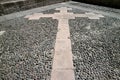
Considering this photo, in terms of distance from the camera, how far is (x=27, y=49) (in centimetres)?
216

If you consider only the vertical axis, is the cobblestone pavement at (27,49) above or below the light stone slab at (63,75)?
above

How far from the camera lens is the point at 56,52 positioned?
6.81 ft

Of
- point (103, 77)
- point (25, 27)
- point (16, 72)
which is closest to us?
point (103, 77)

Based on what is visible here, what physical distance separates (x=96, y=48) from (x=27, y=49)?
112cm

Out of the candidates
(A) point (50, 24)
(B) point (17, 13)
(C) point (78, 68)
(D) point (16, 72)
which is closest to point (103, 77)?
(C) point (78, 68)

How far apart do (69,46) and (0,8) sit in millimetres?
2755

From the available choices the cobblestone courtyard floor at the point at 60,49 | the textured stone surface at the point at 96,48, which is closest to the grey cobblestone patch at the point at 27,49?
the cobblestone courtyard floor at the point at 60,49

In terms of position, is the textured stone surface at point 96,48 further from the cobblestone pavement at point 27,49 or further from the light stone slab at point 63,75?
the cobblestone pavement at point 27,49

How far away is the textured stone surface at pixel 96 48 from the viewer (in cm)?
161

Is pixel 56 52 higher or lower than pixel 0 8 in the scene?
lower

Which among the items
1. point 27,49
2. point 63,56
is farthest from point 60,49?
point 27,49

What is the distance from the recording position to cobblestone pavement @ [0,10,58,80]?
5.41 ft

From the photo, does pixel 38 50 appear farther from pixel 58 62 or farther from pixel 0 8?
pixel 0 8

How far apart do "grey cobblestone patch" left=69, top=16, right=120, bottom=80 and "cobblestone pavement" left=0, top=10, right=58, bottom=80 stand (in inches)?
15.8
